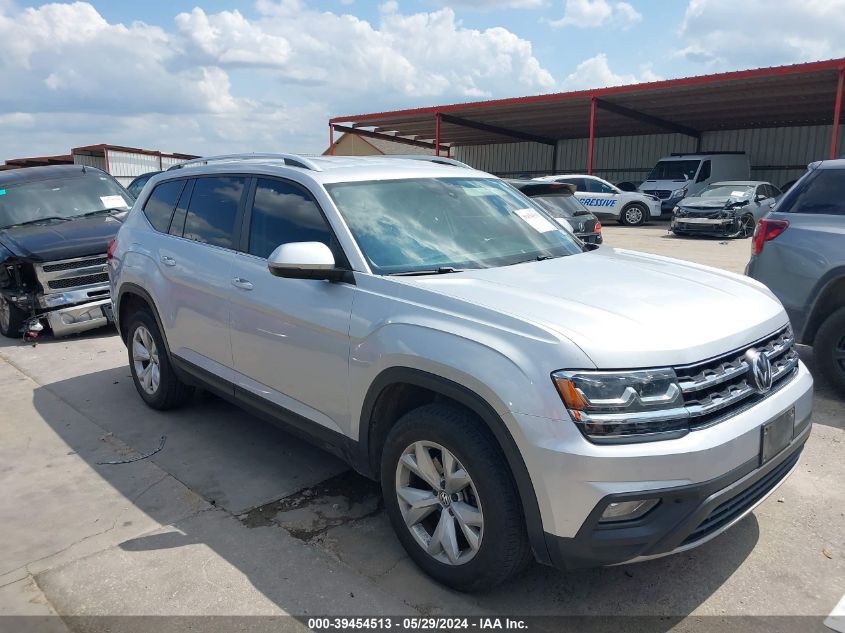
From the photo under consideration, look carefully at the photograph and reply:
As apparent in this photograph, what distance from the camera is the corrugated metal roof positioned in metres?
20.0

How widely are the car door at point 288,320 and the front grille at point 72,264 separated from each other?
445 centimetres

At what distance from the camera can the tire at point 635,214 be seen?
21.8 m

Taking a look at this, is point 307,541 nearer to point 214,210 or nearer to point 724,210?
point 214,210

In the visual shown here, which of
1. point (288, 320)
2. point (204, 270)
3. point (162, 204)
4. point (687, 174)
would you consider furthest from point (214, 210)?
point (687, 174)

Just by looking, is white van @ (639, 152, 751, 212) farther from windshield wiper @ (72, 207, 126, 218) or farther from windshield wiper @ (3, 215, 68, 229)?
windshield wiper @ (3, 215, 68, 229)

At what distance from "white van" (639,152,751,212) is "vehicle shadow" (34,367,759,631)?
806 inches

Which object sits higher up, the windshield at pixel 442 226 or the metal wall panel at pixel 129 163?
the metal wall panel at pixel 129 163

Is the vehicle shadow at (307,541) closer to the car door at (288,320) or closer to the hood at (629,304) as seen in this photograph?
the car door at (288,320)

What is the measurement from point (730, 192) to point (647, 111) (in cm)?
902

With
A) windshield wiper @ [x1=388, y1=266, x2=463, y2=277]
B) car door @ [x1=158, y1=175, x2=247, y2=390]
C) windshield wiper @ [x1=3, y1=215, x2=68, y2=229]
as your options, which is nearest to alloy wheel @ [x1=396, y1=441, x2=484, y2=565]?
windshield wiper @ [x1=388, y1=266, x2=463, y2=277]

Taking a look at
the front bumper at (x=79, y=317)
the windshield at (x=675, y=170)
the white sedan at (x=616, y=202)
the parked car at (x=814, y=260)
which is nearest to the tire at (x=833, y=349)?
the parked car at (x=814, y=260)

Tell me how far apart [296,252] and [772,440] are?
2213 millimetres

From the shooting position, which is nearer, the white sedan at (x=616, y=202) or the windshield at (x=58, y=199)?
the windshield at (x=58, y=199)

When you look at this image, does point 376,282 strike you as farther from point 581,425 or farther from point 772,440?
point 772,440
